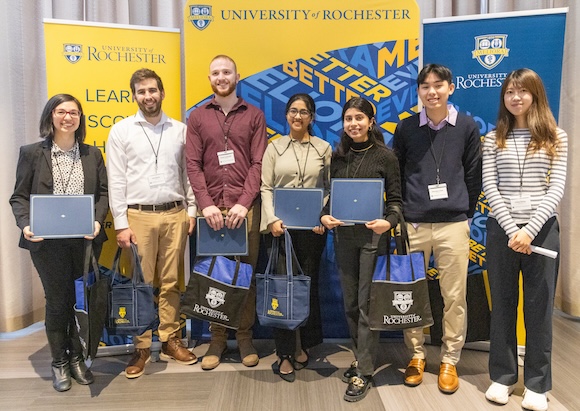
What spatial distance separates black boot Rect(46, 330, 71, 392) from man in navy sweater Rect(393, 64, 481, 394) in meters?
2.07

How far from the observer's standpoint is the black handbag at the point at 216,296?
2.81 meters

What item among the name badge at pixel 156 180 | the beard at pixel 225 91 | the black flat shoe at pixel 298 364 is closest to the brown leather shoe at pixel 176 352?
the black flat shoe at pixel 298 364

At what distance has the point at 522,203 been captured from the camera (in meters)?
2.36

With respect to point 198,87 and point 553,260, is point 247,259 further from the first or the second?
point 553,260

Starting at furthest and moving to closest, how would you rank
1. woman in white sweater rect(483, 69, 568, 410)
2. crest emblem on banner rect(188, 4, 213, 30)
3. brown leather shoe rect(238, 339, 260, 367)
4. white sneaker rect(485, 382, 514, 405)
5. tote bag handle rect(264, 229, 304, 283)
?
crest emblem on banner rect(188, 4, 213, 30), brown leather shoe rect(238, 339, 260, 367), tote bag handle rect(264, 229, 304, 283), white sneaker rect(485, 382, 514, 405), woman in white sweater rect(483, 69, 568, 410)

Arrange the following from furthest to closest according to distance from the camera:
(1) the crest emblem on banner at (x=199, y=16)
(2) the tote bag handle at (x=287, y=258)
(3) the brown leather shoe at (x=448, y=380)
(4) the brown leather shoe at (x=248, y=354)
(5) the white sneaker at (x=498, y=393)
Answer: (1) the crest emblem on banner at (x=199, y=16), (4) the brown leather shoe at (x=248, y=354), (2) the tote bag handle at (x=287, y=258), (3) the brown leather shoe at (x=448, y=380), (5) the white sneaker at (x=498, y=393)

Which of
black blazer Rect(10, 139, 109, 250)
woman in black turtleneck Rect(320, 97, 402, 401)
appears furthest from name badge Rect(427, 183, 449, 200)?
black blazer Rect(10, 139, 109, 250)

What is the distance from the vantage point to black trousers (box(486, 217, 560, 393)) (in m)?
2.36

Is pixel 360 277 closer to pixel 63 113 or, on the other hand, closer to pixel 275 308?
pixel 275 308

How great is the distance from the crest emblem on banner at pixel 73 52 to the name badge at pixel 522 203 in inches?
116

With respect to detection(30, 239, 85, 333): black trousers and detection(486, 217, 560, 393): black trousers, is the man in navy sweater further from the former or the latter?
detection(30, 239, 85, 333): black trousers

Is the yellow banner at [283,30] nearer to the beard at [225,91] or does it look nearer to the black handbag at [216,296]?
the beard at [225,91]

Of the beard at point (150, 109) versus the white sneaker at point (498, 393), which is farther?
the beard at point (150, 109)

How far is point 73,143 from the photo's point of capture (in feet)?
9.14
